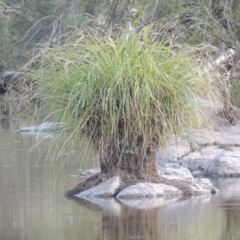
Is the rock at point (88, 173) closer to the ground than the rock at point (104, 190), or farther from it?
farther from it

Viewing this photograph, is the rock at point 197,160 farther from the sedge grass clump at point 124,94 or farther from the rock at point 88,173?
the sedge grass clump at point 124,94

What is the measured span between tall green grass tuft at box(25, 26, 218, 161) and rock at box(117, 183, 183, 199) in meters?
0.49

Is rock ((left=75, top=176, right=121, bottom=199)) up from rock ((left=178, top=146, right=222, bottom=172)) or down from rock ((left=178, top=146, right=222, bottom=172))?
down

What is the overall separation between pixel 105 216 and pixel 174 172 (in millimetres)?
3650

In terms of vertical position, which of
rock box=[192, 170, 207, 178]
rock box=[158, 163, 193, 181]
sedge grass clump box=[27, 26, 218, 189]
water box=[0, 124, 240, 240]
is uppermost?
sedge grass clump box=[27, 26, 218, 189]

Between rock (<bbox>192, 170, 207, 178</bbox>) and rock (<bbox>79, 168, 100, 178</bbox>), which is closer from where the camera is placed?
rock (<bbox>79, 168, 100, 178</bbox>)

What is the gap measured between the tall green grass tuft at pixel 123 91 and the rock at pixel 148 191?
49 centimetres

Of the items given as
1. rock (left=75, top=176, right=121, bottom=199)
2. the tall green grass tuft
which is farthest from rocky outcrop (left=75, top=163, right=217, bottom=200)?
the tall green grass tuft

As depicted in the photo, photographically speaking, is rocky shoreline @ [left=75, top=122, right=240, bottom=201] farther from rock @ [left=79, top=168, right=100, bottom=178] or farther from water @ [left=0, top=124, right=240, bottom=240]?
water @ [left=0, top=124, right=240, bottom=240]

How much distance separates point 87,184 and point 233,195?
6.49ft

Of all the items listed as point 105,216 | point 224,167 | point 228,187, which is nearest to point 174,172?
point 228,187

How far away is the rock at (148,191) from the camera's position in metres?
12.8

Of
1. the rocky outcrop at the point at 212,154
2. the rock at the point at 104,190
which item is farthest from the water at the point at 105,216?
the rocky outcrop at the point at 212,154

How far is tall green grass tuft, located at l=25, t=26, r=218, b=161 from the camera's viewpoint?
12.6 m
